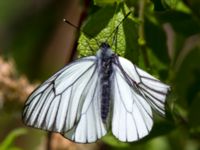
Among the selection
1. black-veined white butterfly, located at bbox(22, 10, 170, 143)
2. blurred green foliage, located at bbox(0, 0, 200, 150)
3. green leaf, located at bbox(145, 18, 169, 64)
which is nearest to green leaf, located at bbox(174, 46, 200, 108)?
blurred green foliage, located at bbox(0, 0, 200, 150)

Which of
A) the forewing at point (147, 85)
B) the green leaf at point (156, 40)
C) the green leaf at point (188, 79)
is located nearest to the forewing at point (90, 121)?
the forewing at point (147, 85)

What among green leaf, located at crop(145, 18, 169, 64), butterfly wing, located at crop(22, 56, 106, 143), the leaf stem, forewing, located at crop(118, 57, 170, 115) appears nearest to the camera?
forewing, located at crop(118, 57, 170, 115)

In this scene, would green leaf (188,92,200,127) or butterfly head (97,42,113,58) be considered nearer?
butterfly head (97,42,113,58)

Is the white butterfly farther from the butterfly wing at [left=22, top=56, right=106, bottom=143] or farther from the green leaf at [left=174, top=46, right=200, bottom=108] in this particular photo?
the green leaf at [left=174, top=46, right=200, bottom=108]

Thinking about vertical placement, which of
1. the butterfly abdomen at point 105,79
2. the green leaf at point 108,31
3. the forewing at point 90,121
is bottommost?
the forewing at point 90,121

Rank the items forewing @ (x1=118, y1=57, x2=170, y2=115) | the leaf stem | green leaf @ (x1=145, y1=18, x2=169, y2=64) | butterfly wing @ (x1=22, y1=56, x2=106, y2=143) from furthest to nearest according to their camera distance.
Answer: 1. green leaf @ (x1=145, y1=18, x2=169, y2=64)
2. the leaf stem
3. butterfly wing @ (x1=22, y1=56, x2=106, y2=143)
4. forewing @ (x1=118, y1=57, x2=170, y2=115)

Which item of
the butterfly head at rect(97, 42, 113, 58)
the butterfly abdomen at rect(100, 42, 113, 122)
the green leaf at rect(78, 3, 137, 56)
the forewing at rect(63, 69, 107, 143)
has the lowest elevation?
the forewing at rect(63, 69, 107, 143)

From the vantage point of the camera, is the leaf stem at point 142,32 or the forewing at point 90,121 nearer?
the forewing at point 90,121

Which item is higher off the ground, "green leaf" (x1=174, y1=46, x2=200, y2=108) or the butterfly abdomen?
the butterfly abdomen

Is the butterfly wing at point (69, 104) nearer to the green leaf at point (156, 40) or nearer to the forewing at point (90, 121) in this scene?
the forewing at point (90, 121)
